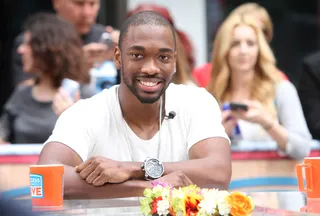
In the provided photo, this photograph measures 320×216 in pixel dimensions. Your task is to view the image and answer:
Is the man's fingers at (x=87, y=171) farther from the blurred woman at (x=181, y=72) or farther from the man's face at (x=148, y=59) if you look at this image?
the blurred woman at (x=181, y=72)

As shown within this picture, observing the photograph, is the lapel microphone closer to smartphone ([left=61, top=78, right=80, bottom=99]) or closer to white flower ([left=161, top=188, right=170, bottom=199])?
white flower ([left=161, top=188, right=170, bottom=199])

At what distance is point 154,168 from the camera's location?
3740mm

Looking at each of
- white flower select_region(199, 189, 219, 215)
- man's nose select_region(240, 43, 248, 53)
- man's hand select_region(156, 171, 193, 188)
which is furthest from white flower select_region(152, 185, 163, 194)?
man's nose select_region(240, 43, 248, 53)

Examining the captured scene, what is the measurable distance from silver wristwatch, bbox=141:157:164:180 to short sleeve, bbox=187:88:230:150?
1.11 ft

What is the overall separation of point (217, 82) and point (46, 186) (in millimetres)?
3028

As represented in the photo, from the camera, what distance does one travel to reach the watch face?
3.72 m

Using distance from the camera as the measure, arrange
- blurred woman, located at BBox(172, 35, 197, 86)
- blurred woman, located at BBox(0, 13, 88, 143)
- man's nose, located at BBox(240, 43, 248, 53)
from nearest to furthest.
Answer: blurred woman, located at BBox(172, 35, 197, 86)
blurred woman, located at BBox(0, 13, 88, 143)
man's nose, located at BBox(240, 43, 248, 53)

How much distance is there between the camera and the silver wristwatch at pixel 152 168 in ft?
12.2

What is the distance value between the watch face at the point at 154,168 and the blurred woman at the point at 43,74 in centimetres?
239

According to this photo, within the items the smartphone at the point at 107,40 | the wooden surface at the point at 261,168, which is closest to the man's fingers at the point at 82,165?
the wooden surface at the point at 261,168

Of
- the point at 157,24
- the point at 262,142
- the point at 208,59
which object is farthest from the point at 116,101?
the point at 208,59

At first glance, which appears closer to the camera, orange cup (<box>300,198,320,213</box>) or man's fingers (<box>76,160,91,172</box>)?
orange cup (<box>300,198,320,213</box>)

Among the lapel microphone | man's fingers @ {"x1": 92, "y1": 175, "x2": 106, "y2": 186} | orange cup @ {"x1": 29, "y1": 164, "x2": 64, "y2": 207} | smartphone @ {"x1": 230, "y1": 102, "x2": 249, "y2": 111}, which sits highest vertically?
smartphone @ {"x1": 230, "y1": 102, "x2": 249, "y2": 111}

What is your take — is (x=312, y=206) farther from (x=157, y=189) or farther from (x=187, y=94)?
(x=187, y=94)
